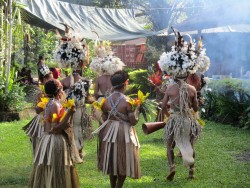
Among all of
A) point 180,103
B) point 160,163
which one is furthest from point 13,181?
point 180,103

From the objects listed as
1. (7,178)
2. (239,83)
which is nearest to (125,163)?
(7,178)

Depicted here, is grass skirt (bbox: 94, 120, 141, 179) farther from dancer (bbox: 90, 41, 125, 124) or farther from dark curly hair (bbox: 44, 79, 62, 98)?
dancer (bbox: 90, 41, 125, 124)

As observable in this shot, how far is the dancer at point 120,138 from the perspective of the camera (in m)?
5.79

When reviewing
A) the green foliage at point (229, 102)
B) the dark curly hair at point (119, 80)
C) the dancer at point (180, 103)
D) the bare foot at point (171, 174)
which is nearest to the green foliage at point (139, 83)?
the green foliage at point (229, 102)

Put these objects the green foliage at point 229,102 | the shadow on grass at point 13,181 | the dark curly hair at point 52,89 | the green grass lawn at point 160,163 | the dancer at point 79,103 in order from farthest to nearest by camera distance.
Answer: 1. the green foliage at point 229,102
2. the dancer at point 79,103
3. the green grass lawn at point 160,163
4. the shadow on grass at point 13,181
5. the dark curly hair at point 52,89

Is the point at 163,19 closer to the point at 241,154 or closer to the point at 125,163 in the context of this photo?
the point at 241,154

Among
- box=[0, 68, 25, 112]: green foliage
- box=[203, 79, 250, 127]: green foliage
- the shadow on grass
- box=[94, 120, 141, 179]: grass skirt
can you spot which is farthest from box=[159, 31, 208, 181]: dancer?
box=[0, 68, 25, 112]: green foliage

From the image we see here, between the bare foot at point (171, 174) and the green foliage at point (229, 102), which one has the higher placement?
the green foliage at point (229, 102)

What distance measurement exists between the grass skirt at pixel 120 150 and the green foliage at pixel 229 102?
584 cm

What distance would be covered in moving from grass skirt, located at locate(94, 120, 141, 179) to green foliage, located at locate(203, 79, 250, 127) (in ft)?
19.2

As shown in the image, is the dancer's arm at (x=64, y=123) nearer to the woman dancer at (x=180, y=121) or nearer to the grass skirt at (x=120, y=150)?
the grass skirt at (x=120, y=150)

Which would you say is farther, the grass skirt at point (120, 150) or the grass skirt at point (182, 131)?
the grass skirt at point (182, 131)

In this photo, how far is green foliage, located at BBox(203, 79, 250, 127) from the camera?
11.5 metres

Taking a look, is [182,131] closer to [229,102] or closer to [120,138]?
[120,138]
